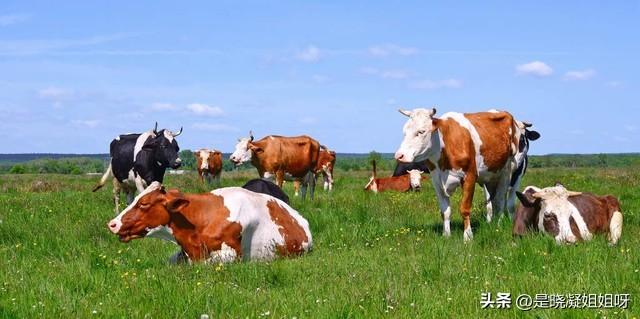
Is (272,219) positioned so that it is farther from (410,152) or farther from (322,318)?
(322,318)

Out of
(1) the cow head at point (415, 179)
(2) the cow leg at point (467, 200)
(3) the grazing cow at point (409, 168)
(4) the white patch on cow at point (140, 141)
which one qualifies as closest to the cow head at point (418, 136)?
(2) the cow leg at point (467, 200)

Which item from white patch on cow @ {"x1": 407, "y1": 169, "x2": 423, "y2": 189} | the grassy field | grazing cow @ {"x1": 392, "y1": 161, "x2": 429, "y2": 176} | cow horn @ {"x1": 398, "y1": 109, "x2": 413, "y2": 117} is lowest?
the grassy field

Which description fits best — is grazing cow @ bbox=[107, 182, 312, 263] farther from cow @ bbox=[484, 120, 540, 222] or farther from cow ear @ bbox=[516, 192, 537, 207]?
cow @ bbox=[484, 120, 540, 222]

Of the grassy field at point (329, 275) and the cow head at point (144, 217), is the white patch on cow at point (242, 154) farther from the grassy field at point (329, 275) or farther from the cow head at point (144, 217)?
the cow head at point (144, 217)

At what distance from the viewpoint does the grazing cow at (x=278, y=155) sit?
2022 cm

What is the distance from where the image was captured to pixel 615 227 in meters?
9.47

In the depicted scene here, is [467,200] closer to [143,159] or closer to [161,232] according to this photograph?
[161,232]

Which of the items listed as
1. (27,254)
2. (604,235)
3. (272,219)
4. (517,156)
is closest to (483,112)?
(517,156)

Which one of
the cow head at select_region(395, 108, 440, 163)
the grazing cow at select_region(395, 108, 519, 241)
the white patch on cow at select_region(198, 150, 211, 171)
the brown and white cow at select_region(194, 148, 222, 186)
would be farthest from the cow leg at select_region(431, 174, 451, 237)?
the white patch on cow at select_region(198, 150, 211, 171)

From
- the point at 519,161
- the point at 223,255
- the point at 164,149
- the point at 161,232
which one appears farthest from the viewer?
the point at 164,149

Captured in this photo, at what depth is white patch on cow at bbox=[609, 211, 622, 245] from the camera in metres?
9.28

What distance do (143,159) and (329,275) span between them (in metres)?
9.65

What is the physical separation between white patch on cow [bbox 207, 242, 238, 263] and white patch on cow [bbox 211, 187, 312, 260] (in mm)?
228

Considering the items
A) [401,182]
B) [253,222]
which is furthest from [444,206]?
[401,182]
